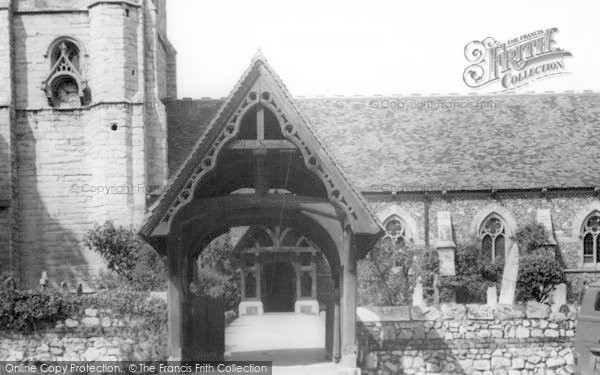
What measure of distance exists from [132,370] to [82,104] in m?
18.1

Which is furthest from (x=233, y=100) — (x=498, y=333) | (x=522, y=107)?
(x=522, y=107)

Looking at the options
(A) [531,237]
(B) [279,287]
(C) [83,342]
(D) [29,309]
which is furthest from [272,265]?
(D) [29,309]

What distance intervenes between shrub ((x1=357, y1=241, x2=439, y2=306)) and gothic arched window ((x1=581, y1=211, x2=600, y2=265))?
736cm

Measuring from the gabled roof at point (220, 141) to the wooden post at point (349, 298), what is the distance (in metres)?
0.61

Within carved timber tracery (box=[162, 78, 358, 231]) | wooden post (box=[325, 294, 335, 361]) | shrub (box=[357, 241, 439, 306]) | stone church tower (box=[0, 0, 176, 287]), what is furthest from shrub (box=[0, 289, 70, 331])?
stone church tower (box=[0, 0, 176, 287])

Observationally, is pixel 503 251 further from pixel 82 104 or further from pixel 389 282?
pixel 82 104

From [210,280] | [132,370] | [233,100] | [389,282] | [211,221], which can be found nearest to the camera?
[233,100]

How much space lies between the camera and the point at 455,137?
33.1 metres

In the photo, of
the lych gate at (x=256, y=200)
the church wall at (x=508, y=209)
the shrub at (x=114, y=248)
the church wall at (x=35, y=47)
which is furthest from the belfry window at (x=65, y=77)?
the lych gate at (x=256, y=200)

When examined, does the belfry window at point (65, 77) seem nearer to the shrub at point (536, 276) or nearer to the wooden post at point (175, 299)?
the shrub at point (536, 276)

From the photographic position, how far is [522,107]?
3484 centimetres

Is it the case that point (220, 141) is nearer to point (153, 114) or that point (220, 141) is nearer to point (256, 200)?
point (256, 200)

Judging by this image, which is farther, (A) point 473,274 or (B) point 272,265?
(B) point 272,265

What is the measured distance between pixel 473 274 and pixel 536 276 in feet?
8.62
